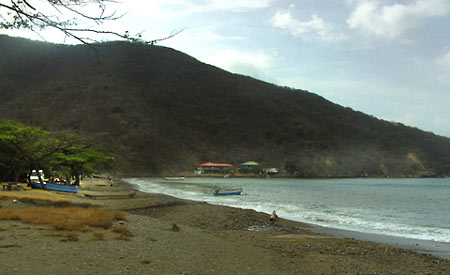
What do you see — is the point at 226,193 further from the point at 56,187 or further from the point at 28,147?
the point at 28,147

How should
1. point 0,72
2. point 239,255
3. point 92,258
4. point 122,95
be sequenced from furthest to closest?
1. point 122,95
2. point 0,72
3. point 239,255
4. point 92,258

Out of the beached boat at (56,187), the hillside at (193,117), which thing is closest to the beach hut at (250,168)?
the hillside at (193,117)

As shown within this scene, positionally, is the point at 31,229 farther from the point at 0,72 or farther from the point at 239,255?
the point at 0,72

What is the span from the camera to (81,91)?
120 m

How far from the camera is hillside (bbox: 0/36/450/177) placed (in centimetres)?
11425

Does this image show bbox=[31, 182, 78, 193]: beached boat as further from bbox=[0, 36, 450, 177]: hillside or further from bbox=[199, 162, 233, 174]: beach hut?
bbox=[199, 162, 233, 174]: beach hut

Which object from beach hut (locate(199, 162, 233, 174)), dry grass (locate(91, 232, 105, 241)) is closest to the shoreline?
dry grass (locate(91, 232, 105, 241))

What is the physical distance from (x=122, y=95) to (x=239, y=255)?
130 metres

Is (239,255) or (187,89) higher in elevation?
(187,89)

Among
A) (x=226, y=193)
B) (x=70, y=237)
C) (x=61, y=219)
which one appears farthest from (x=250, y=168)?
(x=70, y=237)

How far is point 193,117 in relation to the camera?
149500mm

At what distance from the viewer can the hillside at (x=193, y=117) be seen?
11425 cm

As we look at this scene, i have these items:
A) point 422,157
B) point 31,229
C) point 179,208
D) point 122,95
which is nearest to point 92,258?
point 31,229

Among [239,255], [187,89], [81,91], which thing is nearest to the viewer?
[239,255]
